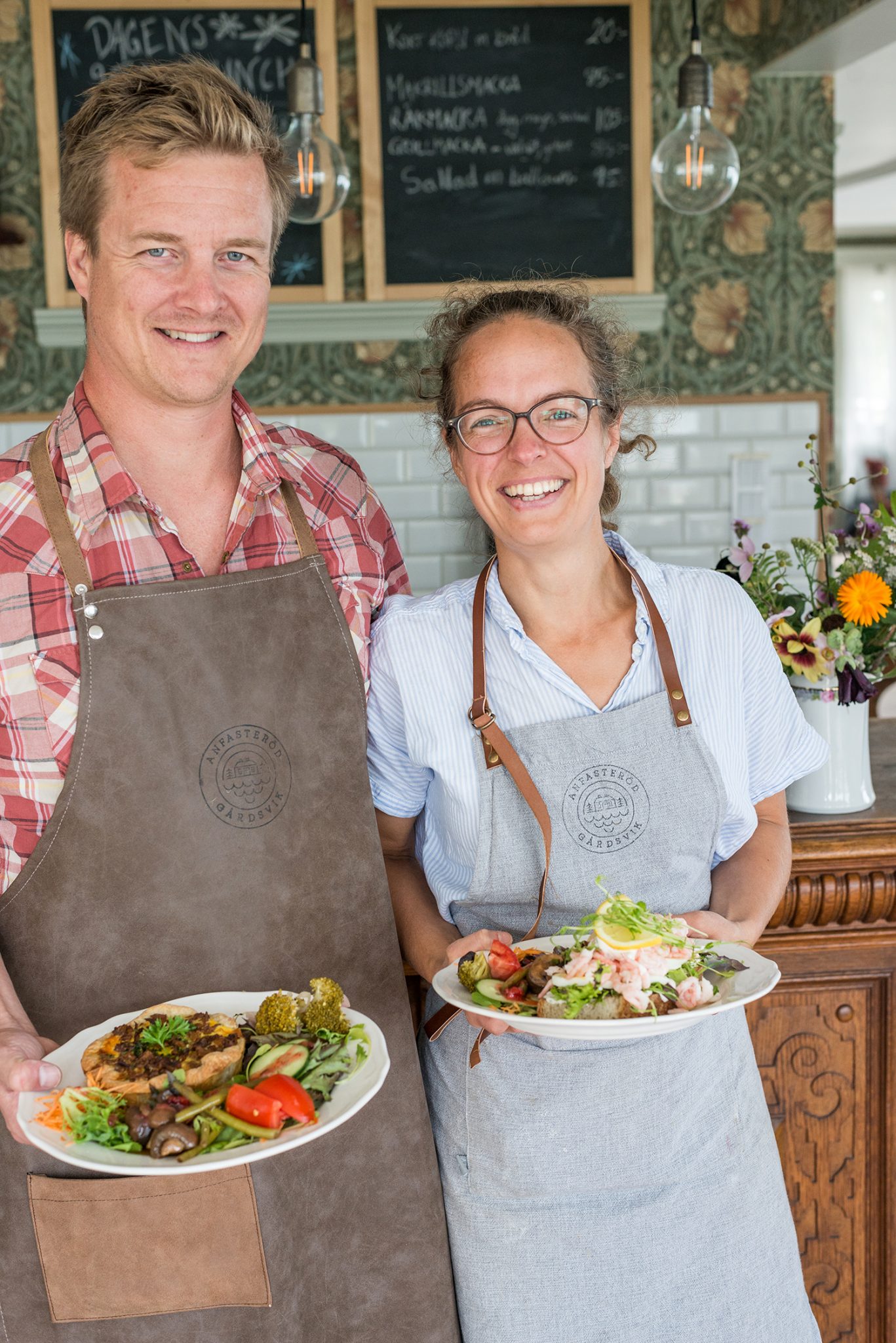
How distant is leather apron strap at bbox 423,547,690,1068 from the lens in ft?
4.89

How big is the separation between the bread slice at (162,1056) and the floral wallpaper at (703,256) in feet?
9.35

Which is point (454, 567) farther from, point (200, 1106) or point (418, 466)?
point (200, 1106)

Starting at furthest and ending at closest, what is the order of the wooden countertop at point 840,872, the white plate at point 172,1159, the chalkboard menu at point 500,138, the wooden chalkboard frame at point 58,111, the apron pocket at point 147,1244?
1. the chalkboard menu at point 500,138
2. the wooden chalkboard frame at point 58,111
3. the wooden countertop at point 840,872
4. the apron pocket at point 147,1244
5. the white plate at point 172,1159

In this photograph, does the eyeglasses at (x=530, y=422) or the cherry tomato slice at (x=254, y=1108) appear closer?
the cherry tomato slice at (x=254, y=1108)

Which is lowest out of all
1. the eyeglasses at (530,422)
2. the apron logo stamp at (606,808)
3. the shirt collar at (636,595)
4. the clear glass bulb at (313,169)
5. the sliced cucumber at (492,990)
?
the sliced cucumber at (492,990)

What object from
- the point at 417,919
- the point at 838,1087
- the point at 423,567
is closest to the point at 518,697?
the point at 417,919

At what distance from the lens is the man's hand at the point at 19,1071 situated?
126cm

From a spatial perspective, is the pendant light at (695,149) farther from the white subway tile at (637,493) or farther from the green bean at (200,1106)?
the green bean at (200,1106)

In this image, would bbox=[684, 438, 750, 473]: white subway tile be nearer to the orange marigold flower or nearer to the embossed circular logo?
the orange marigold flower

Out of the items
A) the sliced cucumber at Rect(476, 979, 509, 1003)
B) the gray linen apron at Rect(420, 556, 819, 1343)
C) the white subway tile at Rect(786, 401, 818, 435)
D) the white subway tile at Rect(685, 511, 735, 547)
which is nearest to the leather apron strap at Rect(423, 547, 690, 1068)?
the gray linen apron at Rect(420, 556, 819, 1343)

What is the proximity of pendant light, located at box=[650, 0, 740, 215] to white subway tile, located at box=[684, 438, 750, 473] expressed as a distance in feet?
4.26

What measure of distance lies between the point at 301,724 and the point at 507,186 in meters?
2.89

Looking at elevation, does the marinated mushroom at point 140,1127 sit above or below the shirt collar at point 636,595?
below

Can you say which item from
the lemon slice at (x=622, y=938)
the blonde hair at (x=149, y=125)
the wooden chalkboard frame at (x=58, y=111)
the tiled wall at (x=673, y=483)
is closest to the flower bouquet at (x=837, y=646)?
the lemon slice at (x=622, y=938)
